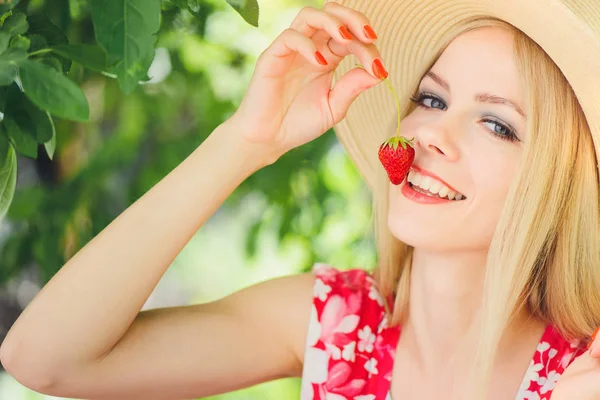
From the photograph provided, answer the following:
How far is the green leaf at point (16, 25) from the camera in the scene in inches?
44.9

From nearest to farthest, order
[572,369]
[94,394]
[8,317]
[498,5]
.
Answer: [572,369] < [498,5] < [94,394] < [8,317]

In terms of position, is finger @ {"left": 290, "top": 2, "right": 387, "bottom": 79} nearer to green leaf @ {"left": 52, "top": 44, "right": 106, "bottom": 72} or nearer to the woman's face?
the woman's face

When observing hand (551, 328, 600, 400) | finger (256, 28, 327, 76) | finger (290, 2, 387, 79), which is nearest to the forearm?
finger (256, 28, 327, 76)

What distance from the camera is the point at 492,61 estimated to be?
156cm

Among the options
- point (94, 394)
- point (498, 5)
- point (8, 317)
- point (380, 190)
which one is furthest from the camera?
point (8, 317)

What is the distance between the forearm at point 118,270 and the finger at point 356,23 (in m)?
0.31

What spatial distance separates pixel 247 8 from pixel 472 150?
1.78ft

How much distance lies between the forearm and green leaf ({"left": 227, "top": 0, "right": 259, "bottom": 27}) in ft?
1.35

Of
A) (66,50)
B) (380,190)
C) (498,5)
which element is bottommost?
(380,190)

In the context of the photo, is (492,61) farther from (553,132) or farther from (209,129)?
(209,129)

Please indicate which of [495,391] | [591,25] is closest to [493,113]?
[591,25]

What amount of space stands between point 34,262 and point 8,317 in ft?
1.31

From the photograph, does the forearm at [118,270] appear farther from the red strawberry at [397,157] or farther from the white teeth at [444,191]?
the white teeth at [444,191]

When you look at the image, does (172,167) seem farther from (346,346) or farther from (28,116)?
(28,116)
